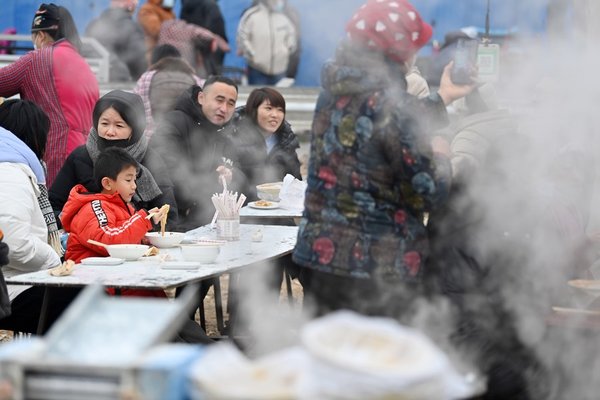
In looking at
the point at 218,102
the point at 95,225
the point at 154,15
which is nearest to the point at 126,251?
the point at 95,225

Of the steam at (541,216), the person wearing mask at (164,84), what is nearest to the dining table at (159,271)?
the steam at (541,216)

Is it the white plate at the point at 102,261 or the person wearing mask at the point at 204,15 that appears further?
the person wearing mask at the point at 204,15

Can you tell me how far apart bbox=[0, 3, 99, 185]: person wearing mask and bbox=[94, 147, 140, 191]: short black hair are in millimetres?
1562

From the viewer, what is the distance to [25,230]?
4.51 m

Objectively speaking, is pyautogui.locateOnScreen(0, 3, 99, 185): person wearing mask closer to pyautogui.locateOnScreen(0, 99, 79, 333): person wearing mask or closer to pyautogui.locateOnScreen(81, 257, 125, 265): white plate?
pyautogui.locateOnScreen(0, 99, 79, 333): person wearing mask

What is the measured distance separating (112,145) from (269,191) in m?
1.47

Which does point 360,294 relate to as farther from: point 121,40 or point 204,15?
point 121,40

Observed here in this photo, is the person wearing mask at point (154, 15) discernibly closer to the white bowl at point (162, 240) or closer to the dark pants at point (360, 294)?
the white bowl at point (162, 240)

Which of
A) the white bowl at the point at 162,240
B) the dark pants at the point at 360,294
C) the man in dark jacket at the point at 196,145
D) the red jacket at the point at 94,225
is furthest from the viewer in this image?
the man in dark jacket at the point at 196,145

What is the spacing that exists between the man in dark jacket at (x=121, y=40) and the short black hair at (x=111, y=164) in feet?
8.79

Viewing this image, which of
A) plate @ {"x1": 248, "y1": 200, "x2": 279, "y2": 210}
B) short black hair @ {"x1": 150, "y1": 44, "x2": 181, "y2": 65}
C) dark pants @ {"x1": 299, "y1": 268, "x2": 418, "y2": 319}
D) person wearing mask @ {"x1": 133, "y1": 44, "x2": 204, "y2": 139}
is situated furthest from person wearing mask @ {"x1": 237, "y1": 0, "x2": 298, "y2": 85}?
dark pants @ {"x1": 299, "y1": 268, "x2": 418, "y2": 319}

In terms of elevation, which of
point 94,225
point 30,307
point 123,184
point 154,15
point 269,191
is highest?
point 154,15

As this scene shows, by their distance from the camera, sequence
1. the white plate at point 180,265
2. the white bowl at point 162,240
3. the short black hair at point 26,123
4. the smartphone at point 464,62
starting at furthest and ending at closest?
the short black hair at point 26,123 < the white bowl at point 162,240 < the white plate at point 180,265 < the smartphone at point 464,62

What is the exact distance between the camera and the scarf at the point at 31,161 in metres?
4.71
